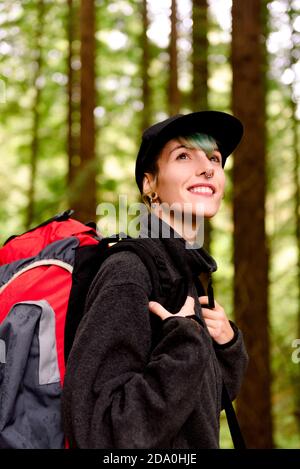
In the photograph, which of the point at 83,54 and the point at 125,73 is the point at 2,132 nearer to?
the point at 125,73

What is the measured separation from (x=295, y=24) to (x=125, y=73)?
5.83m

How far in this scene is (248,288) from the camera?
6988 millimetres

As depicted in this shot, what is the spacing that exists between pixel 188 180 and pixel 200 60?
8819 mm

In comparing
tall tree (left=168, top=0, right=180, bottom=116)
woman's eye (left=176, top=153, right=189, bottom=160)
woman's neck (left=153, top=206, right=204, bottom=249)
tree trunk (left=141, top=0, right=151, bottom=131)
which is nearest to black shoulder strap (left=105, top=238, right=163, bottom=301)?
woman's neck (left=153, top=206, right=204, bottom=249)

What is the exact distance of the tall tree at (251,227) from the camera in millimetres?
7000

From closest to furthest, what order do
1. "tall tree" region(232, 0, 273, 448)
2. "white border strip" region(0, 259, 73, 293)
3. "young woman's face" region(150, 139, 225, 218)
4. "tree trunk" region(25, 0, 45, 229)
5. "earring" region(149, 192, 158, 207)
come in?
1. "white border strip" region(0, 259, 73, 293)
2. "young woman's face" region(150, 139, 225, 218)
3. "earring" region(149, 192, 158, 207)
4. "tall tree" region(232, 0, 273, 448)
5. "tree trunk" region(25, 0, 45, 229)

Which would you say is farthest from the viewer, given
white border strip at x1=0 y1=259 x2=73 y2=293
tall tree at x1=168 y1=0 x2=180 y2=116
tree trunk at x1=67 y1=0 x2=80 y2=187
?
tree trunk at x1=67 y1=0 x2=80 y2=187

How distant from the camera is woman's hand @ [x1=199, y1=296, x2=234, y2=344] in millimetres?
2781

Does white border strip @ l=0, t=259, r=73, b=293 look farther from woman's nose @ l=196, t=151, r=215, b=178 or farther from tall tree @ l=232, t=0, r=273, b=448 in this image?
tall tree @ l=232, t=0, r=273, b=448

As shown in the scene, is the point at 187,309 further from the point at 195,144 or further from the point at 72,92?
the point at 72,92

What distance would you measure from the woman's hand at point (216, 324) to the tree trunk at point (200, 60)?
7478 mm

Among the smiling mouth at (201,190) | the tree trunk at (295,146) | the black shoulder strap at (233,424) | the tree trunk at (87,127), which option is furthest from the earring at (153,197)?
the tree trunk at (295,146)

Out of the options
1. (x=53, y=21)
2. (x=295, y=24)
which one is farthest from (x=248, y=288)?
(x=53, y=21)

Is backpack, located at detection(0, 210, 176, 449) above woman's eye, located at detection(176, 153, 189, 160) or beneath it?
beneath
